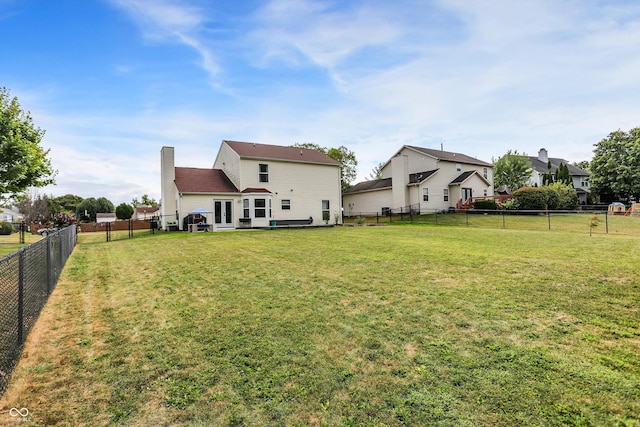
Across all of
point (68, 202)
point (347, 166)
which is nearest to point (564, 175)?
point (347, 166)

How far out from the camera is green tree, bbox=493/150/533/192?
1747 inches

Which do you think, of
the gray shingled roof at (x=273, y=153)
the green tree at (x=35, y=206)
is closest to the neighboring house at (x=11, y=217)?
the green tree at (x=35, y=206)

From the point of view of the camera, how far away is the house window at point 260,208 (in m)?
23.5

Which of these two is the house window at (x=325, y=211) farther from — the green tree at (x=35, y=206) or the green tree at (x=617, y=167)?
the green tree at (x=35, y=206)

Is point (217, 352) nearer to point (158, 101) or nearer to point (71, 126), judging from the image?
point (158, 101)

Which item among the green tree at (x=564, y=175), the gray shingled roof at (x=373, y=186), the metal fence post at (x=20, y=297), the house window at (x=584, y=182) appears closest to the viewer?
the metal fence post at (x=20, y=297)

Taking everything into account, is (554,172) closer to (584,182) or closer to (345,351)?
(584,182)

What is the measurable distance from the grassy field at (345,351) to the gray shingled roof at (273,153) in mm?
18695

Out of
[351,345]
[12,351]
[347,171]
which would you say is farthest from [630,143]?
[12,351]

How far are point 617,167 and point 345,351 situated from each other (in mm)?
53227

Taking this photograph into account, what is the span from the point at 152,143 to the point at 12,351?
24.2 metres

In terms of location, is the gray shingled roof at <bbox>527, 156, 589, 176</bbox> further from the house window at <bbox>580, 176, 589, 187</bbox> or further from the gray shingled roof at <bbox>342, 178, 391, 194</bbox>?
the gray shingled roof at <bbox>342, 178, 391, 194</bbox>

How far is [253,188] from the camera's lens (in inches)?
941

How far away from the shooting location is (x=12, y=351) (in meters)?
3.39
